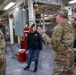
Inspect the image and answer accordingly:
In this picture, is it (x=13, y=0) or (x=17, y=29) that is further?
(x=17, y=29)

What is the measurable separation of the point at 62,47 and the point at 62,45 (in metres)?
0.03

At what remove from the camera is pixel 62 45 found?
2.55 meters

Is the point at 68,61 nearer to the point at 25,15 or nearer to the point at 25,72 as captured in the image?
the point at 25,72

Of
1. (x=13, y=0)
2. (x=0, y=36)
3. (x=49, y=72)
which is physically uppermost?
(x=13, y=0)

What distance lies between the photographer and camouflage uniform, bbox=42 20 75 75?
98.5 inches

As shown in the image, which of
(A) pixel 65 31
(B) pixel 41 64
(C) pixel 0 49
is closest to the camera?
(A) pixel 65 31

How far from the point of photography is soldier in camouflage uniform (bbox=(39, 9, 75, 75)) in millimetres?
2518

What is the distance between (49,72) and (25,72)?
2.62 feet

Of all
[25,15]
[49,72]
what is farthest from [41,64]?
[25,15]

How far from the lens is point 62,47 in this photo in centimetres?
255

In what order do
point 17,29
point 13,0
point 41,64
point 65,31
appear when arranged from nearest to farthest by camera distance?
point 65,31, point 41,64, point 13,0, point 17,29

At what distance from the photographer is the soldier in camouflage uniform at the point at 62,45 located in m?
2.52

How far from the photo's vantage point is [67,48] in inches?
102

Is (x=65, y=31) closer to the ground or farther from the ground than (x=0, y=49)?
farther from the ground
